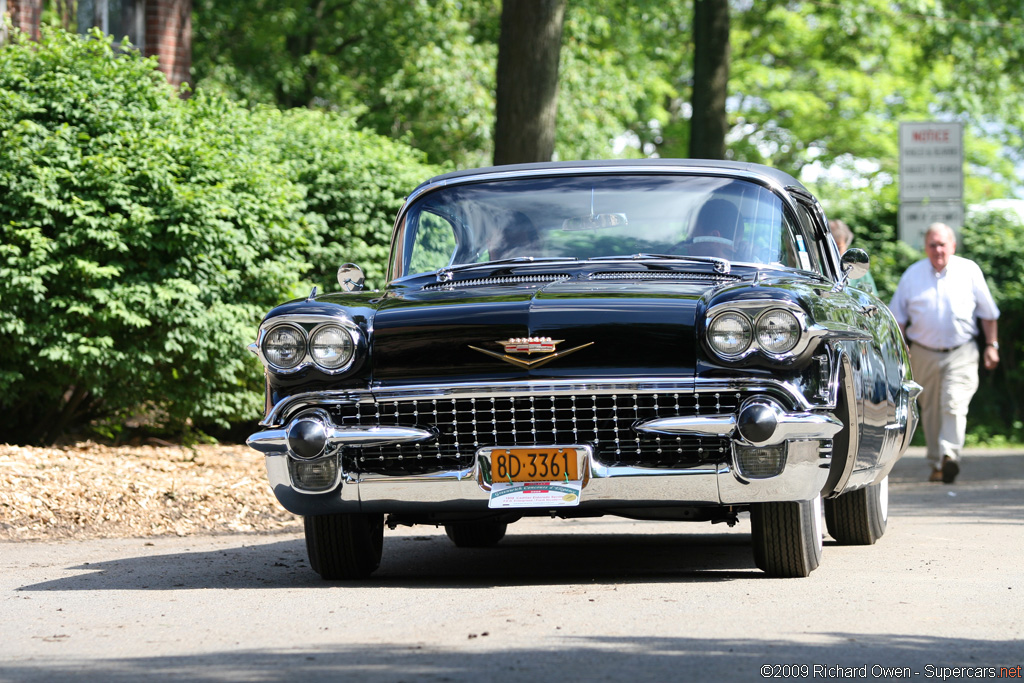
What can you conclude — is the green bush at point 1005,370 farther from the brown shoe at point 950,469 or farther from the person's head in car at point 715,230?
the person's head in car at point 715,230

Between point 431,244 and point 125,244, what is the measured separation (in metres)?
3.76

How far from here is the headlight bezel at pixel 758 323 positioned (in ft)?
17.9

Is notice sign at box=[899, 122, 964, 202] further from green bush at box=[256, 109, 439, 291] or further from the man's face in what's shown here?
Result: green bush at box=[256, 109, 439, 291]

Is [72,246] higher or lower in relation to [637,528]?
higher

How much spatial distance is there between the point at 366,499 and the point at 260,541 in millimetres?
2553

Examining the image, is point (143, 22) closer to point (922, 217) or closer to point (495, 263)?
point (922, 217)

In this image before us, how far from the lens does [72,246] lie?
10.1m

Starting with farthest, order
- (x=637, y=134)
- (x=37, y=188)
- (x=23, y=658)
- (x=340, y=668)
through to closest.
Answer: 1. (x=637, y=134)
2. (x=37, y=188)
3. (x=23, y=658)
4. (x=340, y=668)

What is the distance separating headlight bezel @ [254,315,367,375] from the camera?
5.71 m

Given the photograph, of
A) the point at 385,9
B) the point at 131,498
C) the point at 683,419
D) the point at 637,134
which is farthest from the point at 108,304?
the point at 637,134

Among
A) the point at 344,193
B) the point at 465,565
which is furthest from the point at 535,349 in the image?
the point at 344,193

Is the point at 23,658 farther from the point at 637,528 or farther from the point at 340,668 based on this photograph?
the point at 637,528

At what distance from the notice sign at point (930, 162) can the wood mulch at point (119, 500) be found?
8.23 meters

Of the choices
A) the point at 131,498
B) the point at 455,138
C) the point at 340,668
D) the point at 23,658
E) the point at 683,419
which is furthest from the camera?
the point at 455,138
